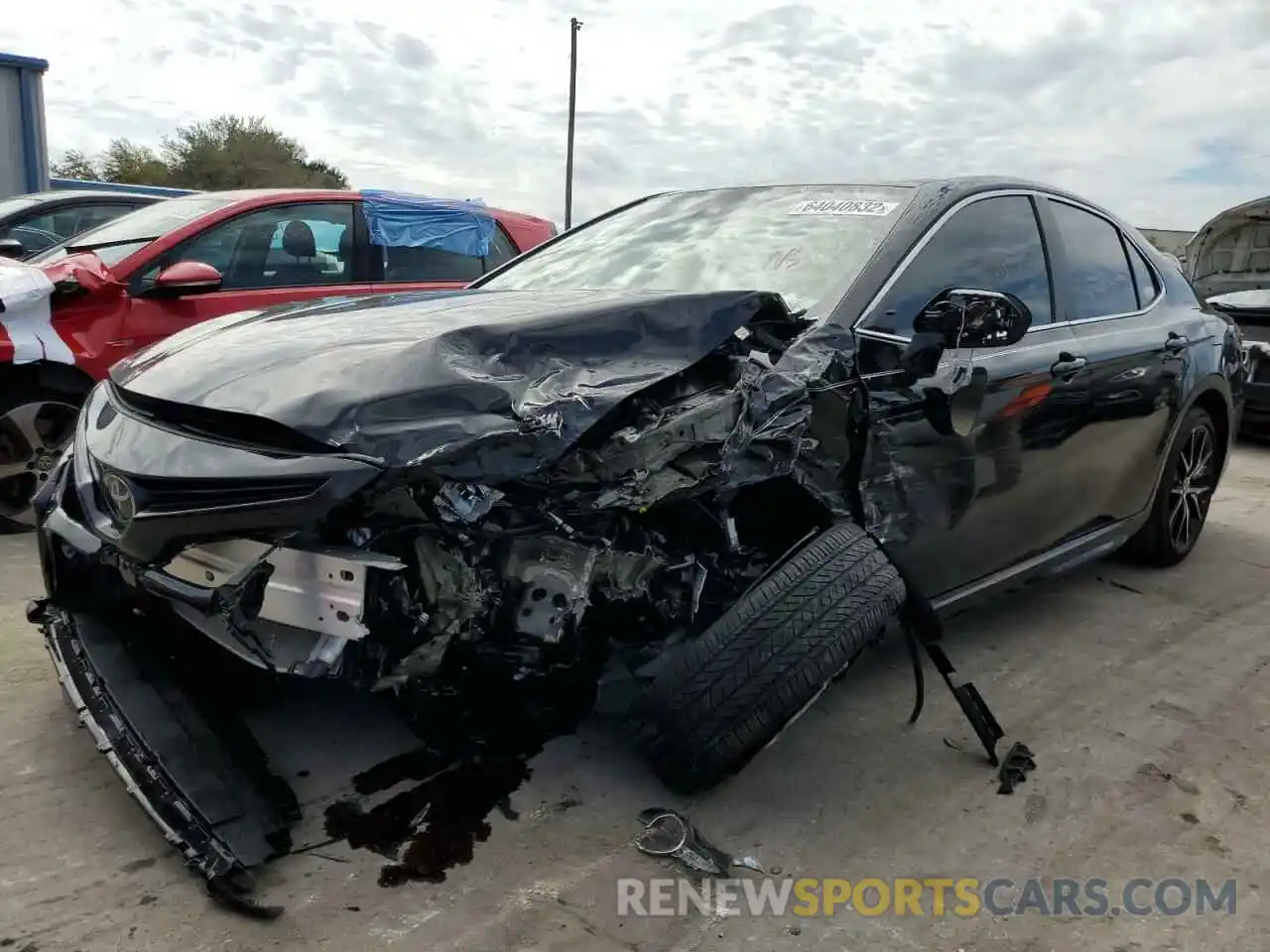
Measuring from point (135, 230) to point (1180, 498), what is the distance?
16.9 feet

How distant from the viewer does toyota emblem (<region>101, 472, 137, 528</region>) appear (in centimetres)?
220

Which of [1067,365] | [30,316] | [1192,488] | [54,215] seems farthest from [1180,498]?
[54,215]

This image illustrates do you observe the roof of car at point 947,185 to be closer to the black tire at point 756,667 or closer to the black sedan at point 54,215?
the black tire at point 756,667

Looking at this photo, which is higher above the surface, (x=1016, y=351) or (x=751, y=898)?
(x=1016, y=351)

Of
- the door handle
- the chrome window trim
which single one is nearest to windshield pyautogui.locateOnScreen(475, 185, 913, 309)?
the chrome window trim

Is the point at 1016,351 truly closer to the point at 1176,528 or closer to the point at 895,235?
the point at 895,235

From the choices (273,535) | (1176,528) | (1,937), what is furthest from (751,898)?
(1176,528)

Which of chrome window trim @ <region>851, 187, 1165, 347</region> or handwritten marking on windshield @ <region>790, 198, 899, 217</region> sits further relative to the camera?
handwritten marking on windshield @ <region>790, 198, 899, 217</region>

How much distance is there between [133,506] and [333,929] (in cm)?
98

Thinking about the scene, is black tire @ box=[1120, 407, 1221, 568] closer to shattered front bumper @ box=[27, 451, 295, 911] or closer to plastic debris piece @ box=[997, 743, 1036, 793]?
plastic debris piece @ box=[997, 743, 1036, 793]

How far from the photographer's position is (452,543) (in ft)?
7.41

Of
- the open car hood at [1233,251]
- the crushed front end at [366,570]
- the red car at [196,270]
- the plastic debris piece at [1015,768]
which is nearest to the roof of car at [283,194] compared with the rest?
the red car at [196,270]

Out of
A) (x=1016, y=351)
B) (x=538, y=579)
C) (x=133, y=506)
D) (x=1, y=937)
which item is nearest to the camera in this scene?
(x=1, y=937)

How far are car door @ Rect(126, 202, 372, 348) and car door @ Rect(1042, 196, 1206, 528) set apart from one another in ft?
11.1
